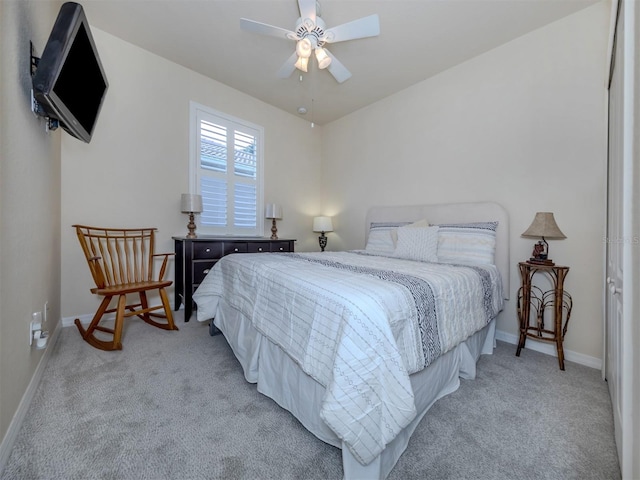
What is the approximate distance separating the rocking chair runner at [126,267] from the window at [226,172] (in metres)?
0.69

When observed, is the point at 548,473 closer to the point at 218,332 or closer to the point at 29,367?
the point at 218,332

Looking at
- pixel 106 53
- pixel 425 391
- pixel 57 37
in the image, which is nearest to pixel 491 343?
pixel 425 391

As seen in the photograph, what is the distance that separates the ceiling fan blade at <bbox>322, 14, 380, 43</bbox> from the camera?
A: 1.87 metres

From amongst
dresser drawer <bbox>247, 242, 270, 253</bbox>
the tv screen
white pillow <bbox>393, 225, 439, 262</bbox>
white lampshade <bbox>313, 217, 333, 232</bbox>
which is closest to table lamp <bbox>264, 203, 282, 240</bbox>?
dresser drawer <bbox>247, 242, 270, 253</bbox>

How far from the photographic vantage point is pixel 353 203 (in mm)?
4012

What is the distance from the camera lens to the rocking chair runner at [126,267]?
226 centimetres

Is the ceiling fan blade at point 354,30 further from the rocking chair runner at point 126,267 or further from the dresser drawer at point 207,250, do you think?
the rocking chair runner at point 126,267

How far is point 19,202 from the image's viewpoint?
130 centimetres

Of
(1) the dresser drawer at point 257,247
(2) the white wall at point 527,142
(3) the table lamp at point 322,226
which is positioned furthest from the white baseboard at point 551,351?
(1) the dresser drawer at point 257,247

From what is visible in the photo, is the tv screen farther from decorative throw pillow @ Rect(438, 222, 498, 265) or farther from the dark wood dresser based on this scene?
decorative throw pillow @ Rect(438, 222, 498, 265)

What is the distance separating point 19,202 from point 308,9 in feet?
6.77

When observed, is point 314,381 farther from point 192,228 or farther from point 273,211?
point 273,211

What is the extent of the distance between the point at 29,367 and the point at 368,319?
1851mm

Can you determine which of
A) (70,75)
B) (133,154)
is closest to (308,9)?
(70,75)
